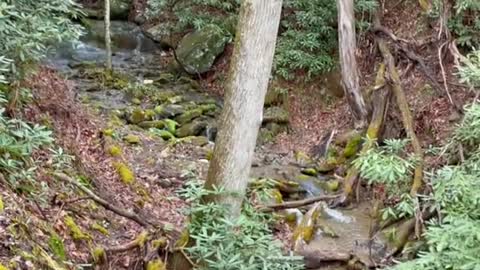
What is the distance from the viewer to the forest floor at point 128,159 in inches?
150

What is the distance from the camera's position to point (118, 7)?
51.8 feet

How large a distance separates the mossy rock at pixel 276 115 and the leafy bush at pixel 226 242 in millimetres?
5855

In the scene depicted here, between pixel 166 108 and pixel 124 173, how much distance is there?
415 centimetres

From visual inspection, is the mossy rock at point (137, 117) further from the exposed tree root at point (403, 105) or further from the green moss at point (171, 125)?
the exposed tree root at point (403, 105)

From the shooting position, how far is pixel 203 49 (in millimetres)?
11914

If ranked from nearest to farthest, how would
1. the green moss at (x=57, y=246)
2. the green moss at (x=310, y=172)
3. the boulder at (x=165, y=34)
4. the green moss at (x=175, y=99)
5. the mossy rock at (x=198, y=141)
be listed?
the green moss at (x=57, y=246) < the green moss at (x=310, y=172) < the mossy rock at (x=198, y=141) < the green moss at (x=175, y=99) < the boulder at (x=165, y=34)

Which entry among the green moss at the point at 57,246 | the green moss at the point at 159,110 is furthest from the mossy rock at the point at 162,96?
the green moss at the point at 57,246

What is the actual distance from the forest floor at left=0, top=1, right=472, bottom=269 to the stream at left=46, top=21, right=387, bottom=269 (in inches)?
3.2

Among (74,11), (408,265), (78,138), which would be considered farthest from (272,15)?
(78,138)

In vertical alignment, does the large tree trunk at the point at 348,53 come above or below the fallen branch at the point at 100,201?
above

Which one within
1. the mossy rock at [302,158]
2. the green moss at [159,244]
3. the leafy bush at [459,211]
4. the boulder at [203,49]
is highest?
the boulder at [203,49]

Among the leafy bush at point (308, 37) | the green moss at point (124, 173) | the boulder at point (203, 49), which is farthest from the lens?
the boulder at point (203, 49)

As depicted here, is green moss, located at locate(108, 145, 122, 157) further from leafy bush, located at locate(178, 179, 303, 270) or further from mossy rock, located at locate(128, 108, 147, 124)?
leafy bush, located at locate(178, 179, 303, 270)

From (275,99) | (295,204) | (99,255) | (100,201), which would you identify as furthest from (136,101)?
(99,255)
